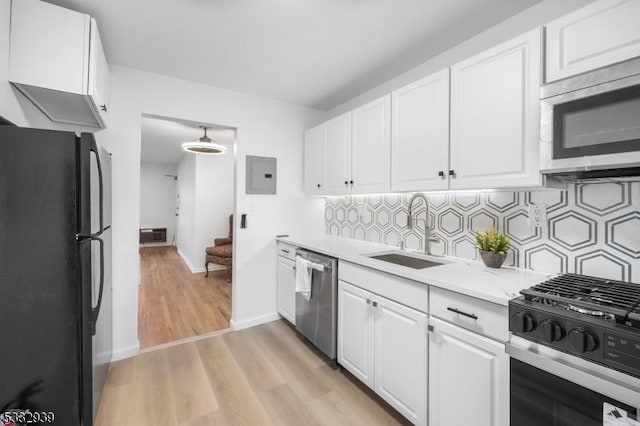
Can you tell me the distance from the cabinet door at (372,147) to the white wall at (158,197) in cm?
764

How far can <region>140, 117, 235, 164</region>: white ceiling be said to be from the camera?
13.2 feet

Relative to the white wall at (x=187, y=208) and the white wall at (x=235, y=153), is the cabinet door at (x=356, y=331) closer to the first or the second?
the white wall at (x=235, y=153)

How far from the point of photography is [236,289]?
2.85 meters

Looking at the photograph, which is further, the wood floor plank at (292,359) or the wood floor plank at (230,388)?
the wood floor plank at (292,359)

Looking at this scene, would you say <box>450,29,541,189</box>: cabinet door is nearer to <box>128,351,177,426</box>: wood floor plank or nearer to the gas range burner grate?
the gas range burner grate

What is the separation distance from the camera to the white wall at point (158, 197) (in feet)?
26.4

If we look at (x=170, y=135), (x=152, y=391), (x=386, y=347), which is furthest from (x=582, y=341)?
(x=170, y=135)

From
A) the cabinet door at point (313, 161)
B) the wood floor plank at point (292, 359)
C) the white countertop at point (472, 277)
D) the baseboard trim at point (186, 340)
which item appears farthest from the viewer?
the cabinet door at point (313, 161)

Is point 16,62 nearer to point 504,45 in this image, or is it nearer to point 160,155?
point 504,45

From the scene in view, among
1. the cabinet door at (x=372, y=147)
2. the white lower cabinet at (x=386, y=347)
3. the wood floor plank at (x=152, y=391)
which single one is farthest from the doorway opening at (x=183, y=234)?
the white lower cabinet at (x=386, y=347)

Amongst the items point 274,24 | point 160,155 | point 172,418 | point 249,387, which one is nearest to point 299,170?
point 274,24

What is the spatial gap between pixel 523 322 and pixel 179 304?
3.67 m

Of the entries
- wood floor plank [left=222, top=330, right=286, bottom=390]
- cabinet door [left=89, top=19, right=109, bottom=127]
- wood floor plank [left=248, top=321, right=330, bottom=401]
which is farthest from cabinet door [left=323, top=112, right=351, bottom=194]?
cabinet door [left=89, top=19, right=109, bottom=127]

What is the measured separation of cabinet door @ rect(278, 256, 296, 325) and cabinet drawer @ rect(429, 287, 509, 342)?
158 cm
